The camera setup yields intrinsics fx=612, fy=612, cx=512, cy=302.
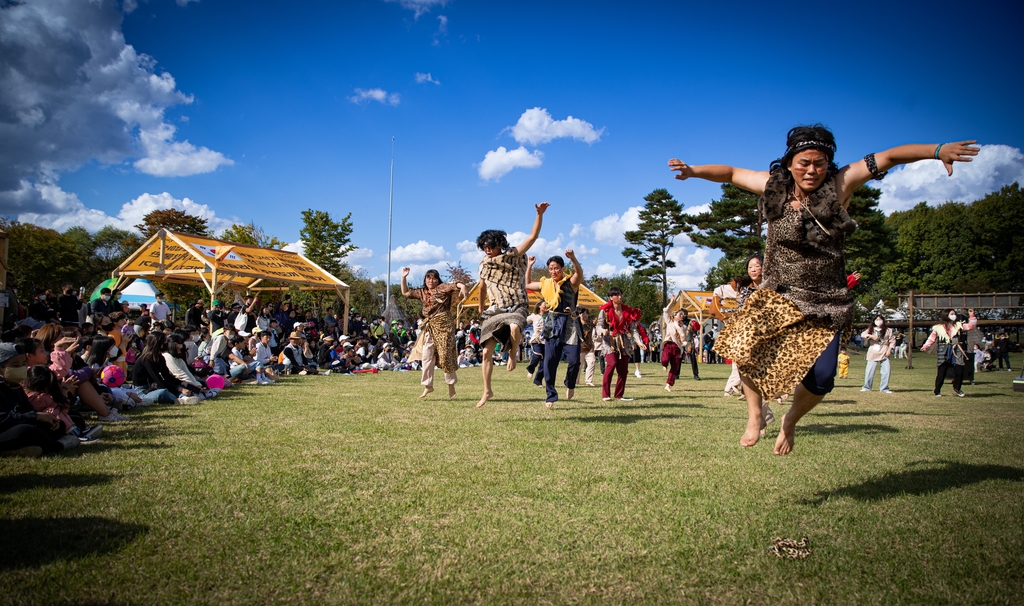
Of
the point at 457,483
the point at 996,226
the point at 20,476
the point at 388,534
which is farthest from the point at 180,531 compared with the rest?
the point at 996,226

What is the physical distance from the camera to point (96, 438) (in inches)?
250

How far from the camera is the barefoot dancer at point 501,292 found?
27.5 ft

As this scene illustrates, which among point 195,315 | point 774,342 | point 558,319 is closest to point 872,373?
point 558,319

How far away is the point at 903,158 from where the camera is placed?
13.6 ft

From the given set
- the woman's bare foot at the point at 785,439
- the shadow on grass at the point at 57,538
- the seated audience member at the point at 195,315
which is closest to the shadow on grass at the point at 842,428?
the woman's bare foot at the point at 785,439

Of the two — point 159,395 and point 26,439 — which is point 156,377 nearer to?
point 159,395

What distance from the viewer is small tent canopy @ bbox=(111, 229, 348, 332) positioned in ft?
67.7

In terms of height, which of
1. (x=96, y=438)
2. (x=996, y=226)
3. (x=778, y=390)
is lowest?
(x=96, y=438)

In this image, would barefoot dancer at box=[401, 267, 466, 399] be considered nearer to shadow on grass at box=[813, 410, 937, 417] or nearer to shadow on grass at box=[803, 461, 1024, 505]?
shadow on grass at box=[813, 410, 937, 417]

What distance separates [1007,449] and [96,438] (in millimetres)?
9416

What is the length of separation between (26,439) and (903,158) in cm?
727

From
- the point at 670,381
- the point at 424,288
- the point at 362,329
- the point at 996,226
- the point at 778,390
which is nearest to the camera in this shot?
the point at 778,390

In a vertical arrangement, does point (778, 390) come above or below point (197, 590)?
above

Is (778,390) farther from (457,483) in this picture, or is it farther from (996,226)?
(996,226)
